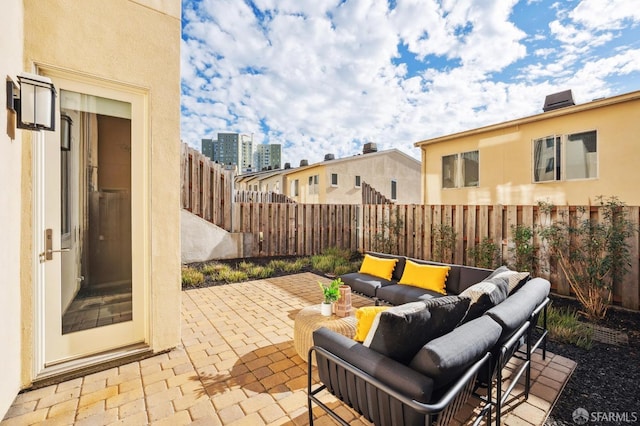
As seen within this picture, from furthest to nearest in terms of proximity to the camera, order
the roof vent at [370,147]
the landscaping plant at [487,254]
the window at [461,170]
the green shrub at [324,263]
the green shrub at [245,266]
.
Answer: the roof vent at [370,147], the window at [461,170], the green shrub at [324,263], the green shrub at [245,266], the landscaping plant at [487,254]

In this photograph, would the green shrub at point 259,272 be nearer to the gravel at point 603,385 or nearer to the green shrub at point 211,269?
the green shrub at point 211,269

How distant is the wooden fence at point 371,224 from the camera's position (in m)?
4.94

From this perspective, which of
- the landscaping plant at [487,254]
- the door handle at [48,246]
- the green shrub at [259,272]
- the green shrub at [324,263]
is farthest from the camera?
the green shrub at [324,263]

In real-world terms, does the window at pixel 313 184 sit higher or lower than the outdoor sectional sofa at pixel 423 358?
higher

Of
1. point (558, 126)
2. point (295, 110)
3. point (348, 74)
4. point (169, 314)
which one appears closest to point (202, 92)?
point (348, 74)

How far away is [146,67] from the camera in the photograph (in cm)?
286

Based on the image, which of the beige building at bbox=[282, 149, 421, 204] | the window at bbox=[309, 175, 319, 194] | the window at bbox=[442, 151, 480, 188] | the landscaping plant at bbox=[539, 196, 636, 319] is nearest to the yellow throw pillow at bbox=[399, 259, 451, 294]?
the landscaping plant at bbox=[539, 196, 636, 319]

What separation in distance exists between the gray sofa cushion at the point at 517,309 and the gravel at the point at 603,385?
766 millimetres

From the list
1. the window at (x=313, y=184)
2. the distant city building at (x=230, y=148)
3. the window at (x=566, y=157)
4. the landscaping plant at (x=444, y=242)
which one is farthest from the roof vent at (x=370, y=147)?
the distant city building at (x=230, y=148)

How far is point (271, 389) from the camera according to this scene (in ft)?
7.88

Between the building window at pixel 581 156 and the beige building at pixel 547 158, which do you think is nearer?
the beige building at pixel 547 158

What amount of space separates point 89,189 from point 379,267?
4.33m

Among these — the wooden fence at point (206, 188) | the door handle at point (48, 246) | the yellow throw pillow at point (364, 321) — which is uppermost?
the wooden fence at point (206, 188)

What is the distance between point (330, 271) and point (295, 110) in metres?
10.1
